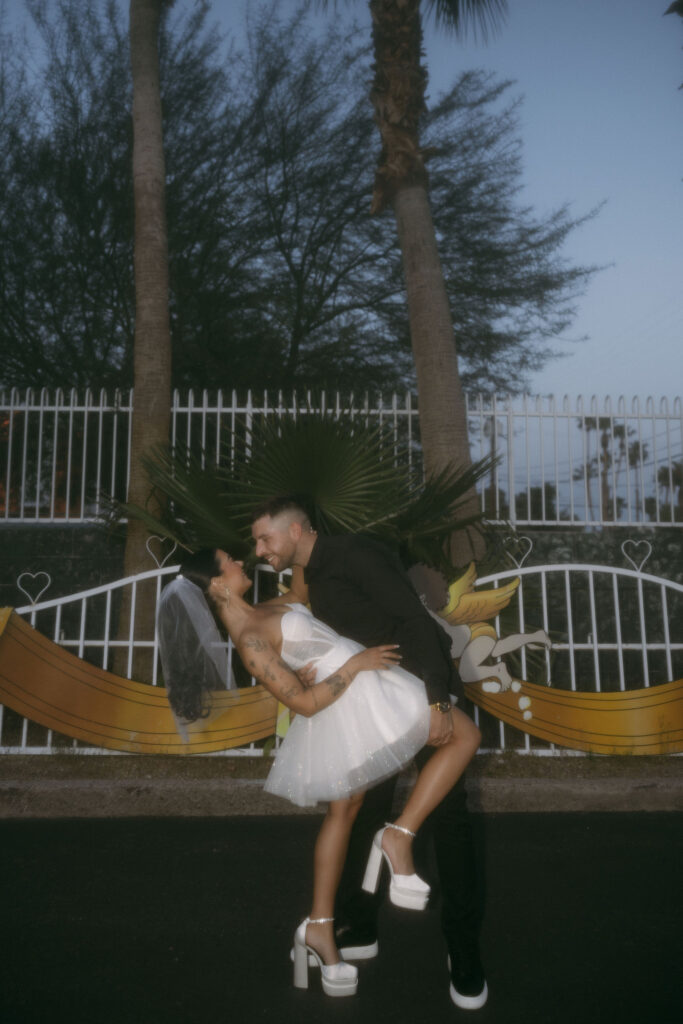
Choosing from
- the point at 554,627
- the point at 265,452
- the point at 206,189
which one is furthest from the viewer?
the point at 206,189

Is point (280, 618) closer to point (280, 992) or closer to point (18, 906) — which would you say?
point (280, 992)

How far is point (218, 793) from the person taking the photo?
504 centimetres

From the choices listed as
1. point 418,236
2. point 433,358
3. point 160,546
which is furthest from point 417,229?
point 160,546

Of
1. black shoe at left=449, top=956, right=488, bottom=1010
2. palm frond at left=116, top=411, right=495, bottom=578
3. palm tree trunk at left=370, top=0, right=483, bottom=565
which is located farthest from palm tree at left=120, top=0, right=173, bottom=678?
black shoe at left=449, top=956, right=488, bottom=1010

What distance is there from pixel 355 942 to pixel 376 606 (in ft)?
4.02

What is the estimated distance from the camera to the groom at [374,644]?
2.64 metres

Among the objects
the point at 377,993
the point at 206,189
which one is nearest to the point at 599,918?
the point at 377,993

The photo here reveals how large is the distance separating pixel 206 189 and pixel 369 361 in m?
3.86

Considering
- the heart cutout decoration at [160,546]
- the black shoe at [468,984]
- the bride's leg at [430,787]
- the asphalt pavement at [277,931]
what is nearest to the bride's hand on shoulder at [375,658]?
the bride's leg at [430,787]

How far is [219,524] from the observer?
5.71 m

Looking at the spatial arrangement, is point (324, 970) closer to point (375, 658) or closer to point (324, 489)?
point (375, 658)

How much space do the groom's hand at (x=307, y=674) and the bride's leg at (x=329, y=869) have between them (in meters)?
0.41

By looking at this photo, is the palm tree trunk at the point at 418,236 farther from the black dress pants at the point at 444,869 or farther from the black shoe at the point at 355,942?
the black shoe at the point at 355,942

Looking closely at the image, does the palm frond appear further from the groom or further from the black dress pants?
the black dress pants
